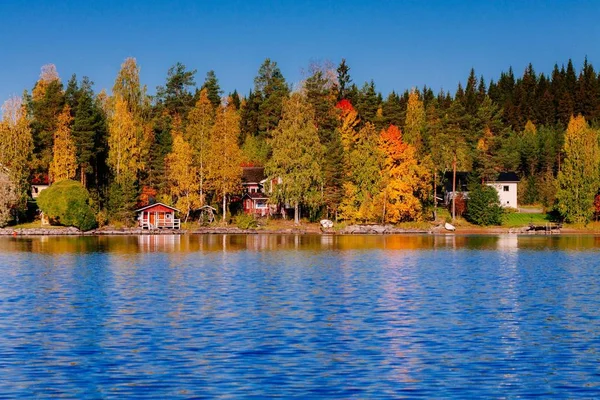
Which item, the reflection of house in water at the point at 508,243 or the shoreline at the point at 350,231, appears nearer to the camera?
the reflection of house in water at the point at 508,243

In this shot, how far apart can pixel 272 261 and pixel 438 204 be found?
64832 mm

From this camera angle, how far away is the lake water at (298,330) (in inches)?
759

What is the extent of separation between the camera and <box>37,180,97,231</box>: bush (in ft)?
309

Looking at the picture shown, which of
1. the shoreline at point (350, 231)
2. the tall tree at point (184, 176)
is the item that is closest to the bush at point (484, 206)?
the shoreline at point (350, 231)

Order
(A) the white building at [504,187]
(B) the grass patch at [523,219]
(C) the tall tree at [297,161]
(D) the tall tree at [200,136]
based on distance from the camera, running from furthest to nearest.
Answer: (A) the white building at [504,187] < (B) the grass patch at [523,219] < (D) the tall tree at [200,136] < (C) the tall tree at [297,161]

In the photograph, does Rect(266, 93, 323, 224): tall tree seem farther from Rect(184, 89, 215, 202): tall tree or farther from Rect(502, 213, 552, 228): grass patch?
Rect(502, 213, 552, 228): grass patch

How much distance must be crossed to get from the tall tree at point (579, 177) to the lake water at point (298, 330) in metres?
52.9

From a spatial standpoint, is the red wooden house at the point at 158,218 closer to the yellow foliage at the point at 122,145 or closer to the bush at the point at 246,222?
the yellow foliage at the point at 122,145

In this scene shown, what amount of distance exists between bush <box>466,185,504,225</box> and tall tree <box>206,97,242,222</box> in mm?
29283

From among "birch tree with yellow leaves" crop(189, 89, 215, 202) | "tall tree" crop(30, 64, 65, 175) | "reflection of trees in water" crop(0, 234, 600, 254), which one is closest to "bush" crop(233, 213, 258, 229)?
"birch tree with yellow leaves" crop(189, 89, 215, 202)

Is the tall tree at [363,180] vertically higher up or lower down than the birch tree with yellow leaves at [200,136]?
lower down

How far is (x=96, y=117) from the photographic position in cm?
10462

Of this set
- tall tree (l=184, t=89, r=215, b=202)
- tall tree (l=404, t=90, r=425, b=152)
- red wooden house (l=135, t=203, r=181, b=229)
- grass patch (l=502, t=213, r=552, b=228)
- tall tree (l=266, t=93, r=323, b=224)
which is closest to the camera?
tall tree (l=266, t=93, r=323, b=224)

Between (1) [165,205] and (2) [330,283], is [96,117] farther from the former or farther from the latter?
(2) [330,283]
